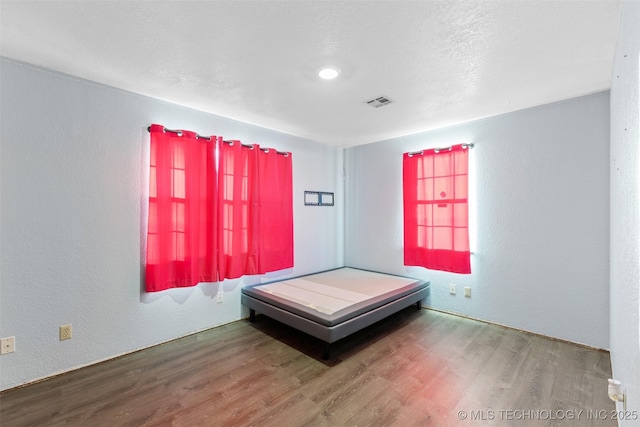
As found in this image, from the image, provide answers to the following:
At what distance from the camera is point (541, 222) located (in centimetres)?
287

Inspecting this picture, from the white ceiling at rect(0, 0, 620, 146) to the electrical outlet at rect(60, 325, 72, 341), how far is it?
2081mm

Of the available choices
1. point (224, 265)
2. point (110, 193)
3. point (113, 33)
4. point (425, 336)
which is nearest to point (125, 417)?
point (224, 265)

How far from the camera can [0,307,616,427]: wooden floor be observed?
1.76 metres

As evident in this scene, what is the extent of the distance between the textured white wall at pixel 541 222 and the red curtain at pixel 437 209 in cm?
16

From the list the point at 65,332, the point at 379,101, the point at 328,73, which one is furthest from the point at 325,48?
the point at 65,332

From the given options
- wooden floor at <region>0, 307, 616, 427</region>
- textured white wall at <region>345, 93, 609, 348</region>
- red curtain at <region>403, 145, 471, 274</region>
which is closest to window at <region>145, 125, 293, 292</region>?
wooden floor at <region>0, 307, 616, 427</region>

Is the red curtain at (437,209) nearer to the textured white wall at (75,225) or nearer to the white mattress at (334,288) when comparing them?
the white mattress at (334,288)

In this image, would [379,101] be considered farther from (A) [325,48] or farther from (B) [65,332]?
(B) [65,332]

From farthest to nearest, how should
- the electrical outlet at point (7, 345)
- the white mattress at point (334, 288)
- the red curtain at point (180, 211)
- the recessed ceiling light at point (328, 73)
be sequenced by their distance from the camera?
the white mattress at point (334, 288) < the red curtain at point (180, 211) < the recessed ceiling light at point (328, 73) < the electrical outlet at point (7, 345)

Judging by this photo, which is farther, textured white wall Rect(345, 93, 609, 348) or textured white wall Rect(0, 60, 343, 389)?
textured white wall Rect(345, 93, 609, 348)

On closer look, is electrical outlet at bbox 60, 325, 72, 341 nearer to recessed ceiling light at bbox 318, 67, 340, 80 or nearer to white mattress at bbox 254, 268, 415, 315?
white mattress at bbox 254, 268, 415, 315

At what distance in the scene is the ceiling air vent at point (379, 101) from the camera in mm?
2705

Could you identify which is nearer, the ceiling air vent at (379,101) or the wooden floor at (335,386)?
the wooden floor at (335,386)

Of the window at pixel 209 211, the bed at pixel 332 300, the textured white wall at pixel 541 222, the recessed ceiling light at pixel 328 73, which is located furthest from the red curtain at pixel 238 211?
the textured white wall at pixel 541 222
